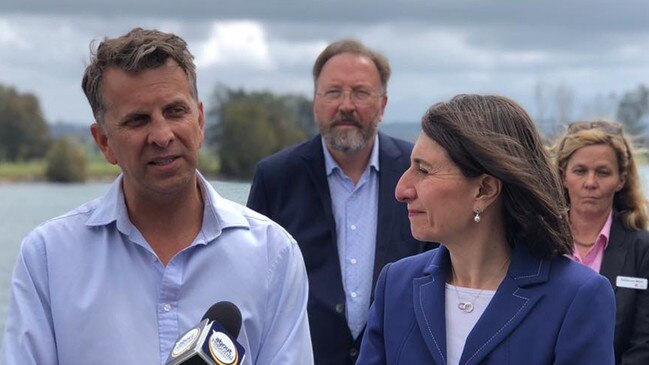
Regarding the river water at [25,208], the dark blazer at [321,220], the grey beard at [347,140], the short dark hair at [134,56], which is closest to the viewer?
the short dark hair at [134,56]

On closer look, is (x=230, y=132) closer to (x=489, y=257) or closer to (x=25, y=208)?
(x=489, y=257)

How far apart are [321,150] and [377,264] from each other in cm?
77

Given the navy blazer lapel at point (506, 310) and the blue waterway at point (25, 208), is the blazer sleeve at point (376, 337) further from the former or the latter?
the blue waterway at point (25, 208)

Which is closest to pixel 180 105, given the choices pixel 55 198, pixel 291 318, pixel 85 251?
pixel 85 251

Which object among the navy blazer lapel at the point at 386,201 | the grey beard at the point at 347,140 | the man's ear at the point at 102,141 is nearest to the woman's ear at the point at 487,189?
the man's ear at the point at 102,141

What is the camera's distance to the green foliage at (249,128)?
6746mm

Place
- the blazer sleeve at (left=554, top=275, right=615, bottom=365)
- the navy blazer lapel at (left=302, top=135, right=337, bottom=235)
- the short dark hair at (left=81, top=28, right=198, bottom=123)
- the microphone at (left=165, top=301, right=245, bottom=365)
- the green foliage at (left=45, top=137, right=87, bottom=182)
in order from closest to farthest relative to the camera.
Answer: the microphone at (left=165, top=301, right=245, bottom=365)
the blazer sleeve at (left=554, top=275, right=615, bottom=365)
the short dark hair at (left=81, top=28, right=198, bottom=123)
the navy blazer lapel at (left=302, top=135, right=337, bottom=235)
the green foliage at (left=45, top=137, right=87, bottom=182)

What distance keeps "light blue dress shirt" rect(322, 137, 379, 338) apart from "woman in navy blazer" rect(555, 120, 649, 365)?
118cm

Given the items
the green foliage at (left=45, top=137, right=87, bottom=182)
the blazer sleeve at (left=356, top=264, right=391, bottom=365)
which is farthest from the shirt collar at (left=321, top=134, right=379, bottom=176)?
the green foliage at (left=45, top=137, right=87, bottom=182)

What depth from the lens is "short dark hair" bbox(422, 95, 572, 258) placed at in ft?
10.6

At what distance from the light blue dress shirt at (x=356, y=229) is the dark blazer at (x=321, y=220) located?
0.05m

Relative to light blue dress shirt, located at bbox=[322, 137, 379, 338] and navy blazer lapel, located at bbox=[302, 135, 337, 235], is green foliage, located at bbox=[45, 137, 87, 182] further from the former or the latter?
light blue dress shirt, located at bbox=[322, 137, 379, 338]

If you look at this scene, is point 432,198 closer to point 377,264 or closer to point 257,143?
point 377,264

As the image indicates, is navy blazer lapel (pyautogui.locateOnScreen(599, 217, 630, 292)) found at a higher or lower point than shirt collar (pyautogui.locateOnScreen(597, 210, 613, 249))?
lower
